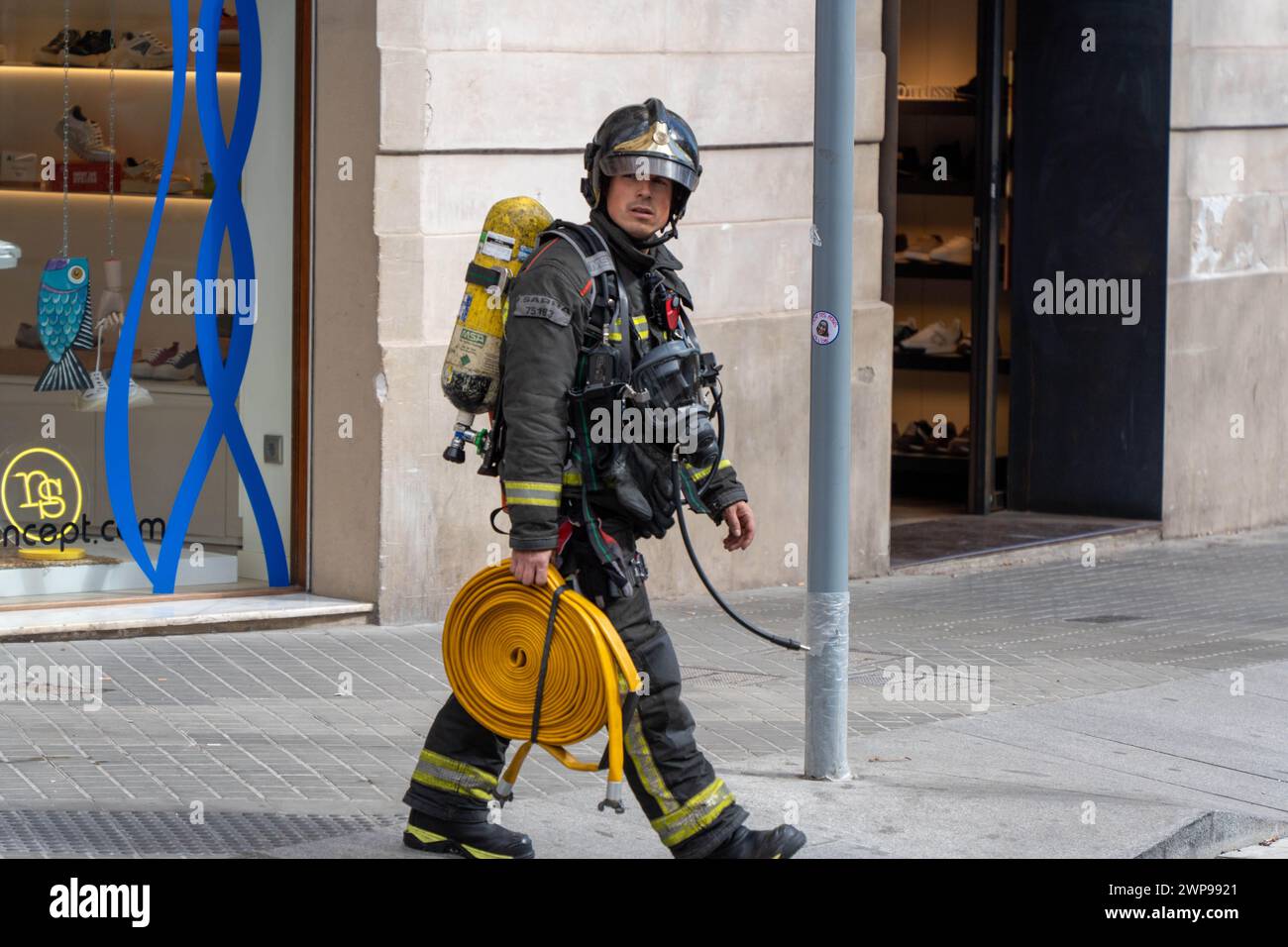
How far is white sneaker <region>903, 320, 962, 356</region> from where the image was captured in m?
13.5

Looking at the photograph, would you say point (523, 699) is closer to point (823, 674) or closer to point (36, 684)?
point (823, 674)

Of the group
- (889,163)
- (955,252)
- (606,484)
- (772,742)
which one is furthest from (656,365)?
(955,252)

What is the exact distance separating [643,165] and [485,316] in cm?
58

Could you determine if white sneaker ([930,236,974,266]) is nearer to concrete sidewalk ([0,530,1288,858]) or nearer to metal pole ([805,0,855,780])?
concrete sidewalk ([0,530,1288,858])

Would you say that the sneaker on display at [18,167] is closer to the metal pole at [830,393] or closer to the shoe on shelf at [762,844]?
the metal pole at [830,393]

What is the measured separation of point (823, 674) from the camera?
22.2ft

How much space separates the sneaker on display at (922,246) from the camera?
13.6 meters

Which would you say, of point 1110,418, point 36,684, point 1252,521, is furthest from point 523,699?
point 1252,521

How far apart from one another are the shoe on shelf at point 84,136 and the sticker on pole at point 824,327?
4001mm

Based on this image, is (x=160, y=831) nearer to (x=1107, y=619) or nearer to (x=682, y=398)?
(x=682, y=398)

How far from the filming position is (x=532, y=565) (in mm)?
5488
